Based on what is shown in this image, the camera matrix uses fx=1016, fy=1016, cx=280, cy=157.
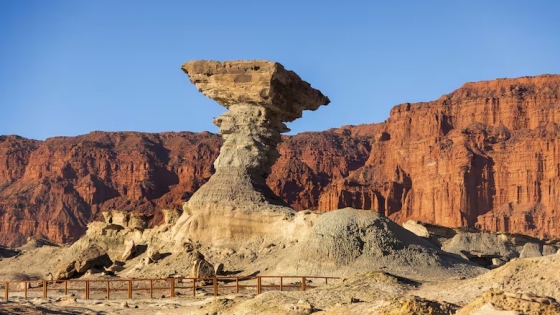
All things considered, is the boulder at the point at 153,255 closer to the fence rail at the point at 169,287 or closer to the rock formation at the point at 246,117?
the rock formation at the point at 246,117

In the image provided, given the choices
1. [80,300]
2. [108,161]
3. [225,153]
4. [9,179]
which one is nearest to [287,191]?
[108,161]

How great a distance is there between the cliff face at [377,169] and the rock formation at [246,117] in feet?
255

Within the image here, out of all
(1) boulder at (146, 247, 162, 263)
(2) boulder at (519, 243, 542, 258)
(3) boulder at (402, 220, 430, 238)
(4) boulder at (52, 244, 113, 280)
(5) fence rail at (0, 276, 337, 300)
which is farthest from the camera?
(2) boulder at (519, 243, 542, 258)

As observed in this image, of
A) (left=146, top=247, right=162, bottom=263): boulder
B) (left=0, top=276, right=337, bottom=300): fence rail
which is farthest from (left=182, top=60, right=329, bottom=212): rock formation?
(left=0, top=276, right=337, bottom=300): fence rail

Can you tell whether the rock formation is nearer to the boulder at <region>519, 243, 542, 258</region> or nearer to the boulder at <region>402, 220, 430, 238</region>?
the boulder at <region>402, 220, 430, 238</region>

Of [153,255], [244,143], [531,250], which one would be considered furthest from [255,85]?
[531,250]

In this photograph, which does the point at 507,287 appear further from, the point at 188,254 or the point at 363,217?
the point at 188,254

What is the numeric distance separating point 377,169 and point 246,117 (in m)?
104

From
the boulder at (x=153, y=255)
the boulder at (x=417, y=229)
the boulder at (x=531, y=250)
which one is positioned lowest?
the boulder at (x=531, y=250)

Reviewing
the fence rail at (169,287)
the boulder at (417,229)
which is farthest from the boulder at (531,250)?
the fence rail at (169,287)

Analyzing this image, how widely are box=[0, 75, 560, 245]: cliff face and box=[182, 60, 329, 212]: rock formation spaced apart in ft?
255

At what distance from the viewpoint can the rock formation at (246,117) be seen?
4347cm

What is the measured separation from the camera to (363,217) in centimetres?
3850

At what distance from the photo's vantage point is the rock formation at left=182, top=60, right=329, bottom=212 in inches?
1711
